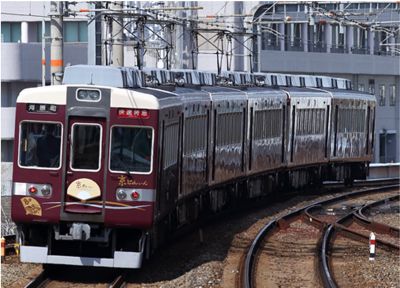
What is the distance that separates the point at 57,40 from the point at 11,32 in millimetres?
20325

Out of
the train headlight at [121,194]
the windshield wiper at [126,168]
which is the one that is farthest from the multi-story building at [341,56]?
the train headlight at [121,194]

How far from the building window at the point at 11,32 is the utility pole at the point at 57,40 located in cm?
1979

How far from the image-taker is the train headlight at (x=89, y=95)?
1309 cm

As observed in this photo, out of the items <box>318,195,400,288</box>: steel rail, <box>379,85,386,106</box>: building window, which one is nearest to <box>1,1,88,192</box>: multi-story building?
<box>318,195,400,288</box>: steel rail

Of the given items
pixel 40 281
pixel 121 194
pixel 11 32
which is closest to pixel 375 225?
pixel 121 194

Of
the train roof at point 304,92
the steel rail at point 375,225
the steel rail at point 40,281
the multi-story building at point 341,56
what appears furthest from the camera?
the multi-story building at point 341,56

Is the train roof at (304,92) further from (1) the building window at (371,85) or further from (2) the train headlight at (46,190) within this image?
(1) the building window at (371,85)

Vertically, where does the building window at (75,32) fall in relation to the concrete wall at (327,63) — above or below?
above

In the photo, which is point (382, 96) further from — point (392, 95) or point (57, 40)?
point (57, 40)

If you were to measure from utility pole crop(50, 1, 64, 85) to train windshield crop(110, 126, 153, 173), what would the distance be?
6294 millimetres

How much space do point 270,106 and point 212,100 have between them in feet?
18.9

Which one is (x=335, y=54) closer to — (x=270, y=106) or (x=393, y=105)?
(x=393, y=105)

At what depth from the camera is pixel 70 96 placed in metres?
13.1

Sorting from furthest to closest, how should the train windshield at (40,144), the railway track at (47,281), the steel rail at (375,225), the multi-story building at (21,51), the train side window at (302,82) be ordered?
1. the multi-story building at (21,51)
2. the train side window at (302,82)
3. the steel rail at (375,225)
4. the train windshield at (40,144)
5. the railway track at (47,281)
